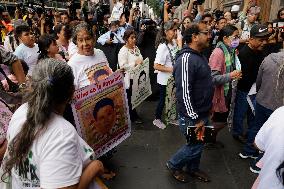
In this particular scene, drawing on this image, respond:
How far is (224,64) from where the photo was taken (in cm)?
432

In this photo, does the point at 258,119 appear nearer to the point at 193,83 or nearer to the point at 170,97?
the point at 193,83

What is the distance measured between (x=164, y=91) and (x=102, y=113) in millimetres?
2294

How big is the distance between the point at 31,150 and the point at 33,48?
11.3 ft

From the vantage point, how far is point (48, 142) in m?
1.50

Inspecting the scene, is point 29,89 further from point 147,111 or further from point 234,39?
point 147,111

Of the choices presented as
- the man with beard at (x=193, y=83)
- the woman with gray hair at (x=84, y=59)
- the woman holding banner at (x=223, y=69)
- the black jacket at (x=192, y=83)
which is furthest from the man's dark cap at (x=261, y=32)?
the woman with gray hair at (x=84, y=59)

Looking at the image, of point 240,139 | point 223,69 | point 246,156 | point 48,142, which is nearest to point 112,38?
point 223,69

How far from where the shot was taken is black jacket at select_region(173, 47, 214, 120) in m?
3.33

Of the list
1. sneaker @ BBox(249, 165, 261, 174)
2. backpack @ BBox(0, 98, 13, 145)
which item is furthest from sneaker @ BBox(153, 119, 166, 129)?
backpack @ BBox(0, 98, 13, 145)

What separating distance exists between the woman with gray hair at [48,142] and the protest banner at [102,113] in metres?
1.14

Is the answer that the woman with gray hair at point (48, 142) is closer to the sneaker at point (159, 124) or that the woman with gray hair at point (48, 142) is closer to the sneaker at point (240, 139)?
the sneaker at point (240, 139)

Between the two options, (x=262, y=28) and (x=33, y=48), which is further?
(x=33, y=48)

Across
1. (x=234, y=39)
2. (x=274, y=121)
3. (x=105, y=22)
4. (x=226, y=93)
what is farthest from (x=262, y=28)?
(x=105, y=22)

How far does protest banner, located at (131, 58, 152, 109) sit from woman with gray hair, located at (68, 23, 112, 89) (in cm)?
148
